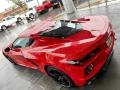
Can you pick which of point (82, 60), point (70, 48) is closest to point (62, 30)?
point (70, 48)

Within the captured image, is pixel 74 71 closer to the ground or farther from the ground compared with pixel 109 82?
farther from the ground

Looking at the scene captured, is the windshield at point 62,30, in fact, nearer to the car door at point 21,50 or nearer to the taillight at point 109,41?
the car door at point 21,50

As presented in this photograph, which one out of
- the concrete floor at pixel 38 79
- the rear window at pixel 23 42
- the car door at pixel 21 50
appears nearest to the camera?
the concrete floor at pixel 38 79

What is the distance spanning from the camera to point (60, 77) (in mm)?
4672

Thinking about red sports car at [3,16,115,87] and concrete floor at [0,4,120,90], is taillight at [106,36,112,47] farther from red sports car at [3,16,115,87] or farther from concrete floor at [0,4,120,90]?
concrete floor at [0,4,120,90]

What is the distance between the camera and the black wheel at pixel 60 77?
4406mm

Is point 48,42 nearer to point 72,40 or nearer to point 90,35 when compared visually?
point 72,40

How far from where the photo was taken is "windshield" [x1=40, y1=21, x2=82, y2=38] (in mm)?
4930

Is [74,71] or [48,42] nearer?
[74,71]

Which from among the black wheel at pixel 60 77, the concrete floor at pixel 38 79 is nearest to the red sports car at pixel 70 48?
the black wheel at pixel 60 77

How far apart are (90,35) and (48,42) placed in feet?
3.54

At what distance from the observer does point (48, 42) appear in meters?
4.90

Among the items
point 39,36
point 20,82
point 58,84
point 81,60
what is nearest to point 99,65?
point 81,60

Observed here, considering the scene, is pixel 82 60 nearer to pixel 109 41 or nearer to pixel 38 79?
pixel 109 41
